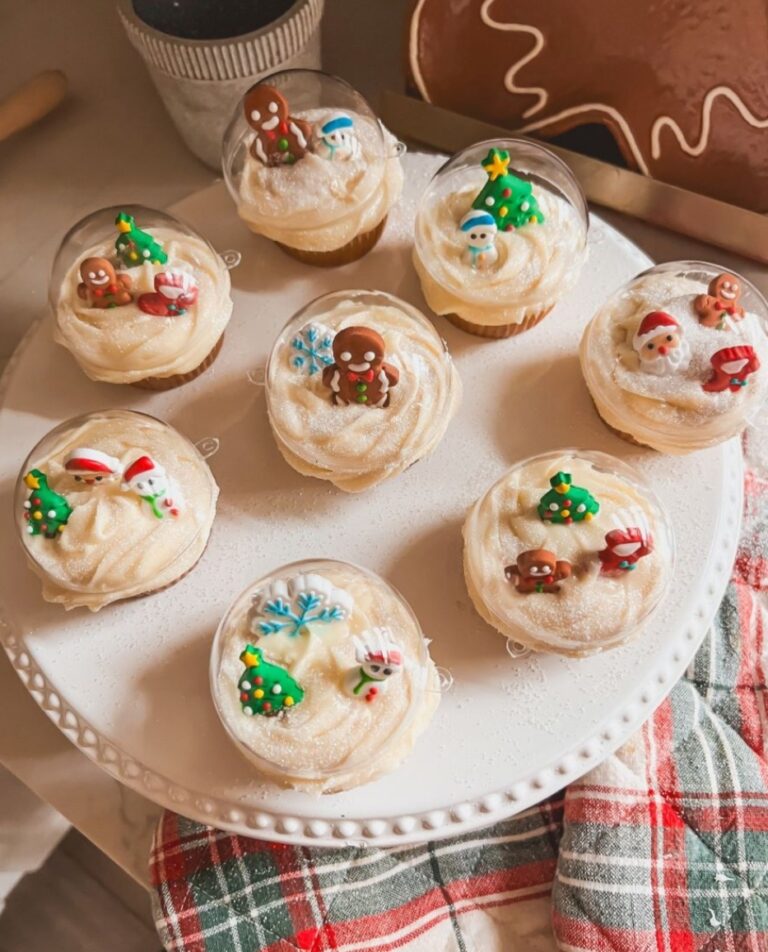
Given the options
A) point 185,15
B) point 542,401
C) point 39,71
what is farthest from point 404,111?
point 39,71

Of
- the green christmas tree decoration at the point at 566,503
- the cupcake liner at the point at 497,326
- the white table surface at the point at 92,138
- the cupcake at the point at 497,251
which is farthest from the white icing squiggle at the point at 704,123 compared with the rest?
the green christmas tree decoration at the point at 566,503

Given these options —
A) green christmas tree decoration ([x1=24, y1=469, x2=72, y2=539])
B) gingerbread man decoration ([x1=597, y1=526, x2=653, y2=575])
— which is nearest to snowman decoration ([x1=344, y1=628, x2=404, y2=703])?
gingerbread man decoration ([x1=597, y1=526, x2=653, y2=575])

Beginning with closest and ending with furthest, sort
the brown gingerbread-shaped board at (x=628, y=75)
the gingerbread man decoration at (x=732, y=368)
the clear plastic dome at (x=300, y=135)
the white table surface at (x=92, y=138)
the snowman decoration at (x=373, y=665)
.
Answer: the snowman decoration at (x=373, y=665), the gingerbread man decoration at (x=732, y=368), the clear plastic dome at (x=300, y=135), the brown gingerbread-shaped board at (x=628, y=75), the white table surface at (x=92, y=138)

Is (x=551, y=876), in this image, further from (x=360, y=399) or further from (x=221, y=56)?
(x=221, y=56)

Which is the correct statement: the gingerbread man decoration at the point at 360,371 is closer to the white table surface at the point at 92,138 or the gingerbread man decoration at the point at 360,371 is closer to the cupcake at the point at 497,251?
→ the cupcake at the point at 497,251

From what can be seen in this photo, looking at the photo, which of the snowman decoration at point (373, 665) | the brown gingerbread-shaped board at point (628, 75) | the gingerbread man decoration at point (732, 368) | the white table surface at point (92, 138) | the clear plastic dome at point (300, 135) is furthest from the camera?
the white table surface at point (92, 138)

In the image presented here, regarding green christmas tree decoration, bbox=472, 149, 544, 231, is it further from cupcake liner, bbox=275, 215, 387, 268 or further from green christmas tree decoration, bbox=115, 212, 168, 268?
green christmas tree decoration, bbox=115, 212, 168, 268

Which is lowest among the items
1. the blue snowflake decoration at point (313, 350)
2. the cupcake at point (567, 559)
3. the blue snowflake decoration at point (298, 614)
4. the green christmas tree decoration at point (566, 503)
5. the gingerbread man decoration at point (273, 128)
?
the cupcake at point (567, 559)

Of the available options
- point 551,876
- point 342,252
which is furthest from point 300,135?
point 551,876
